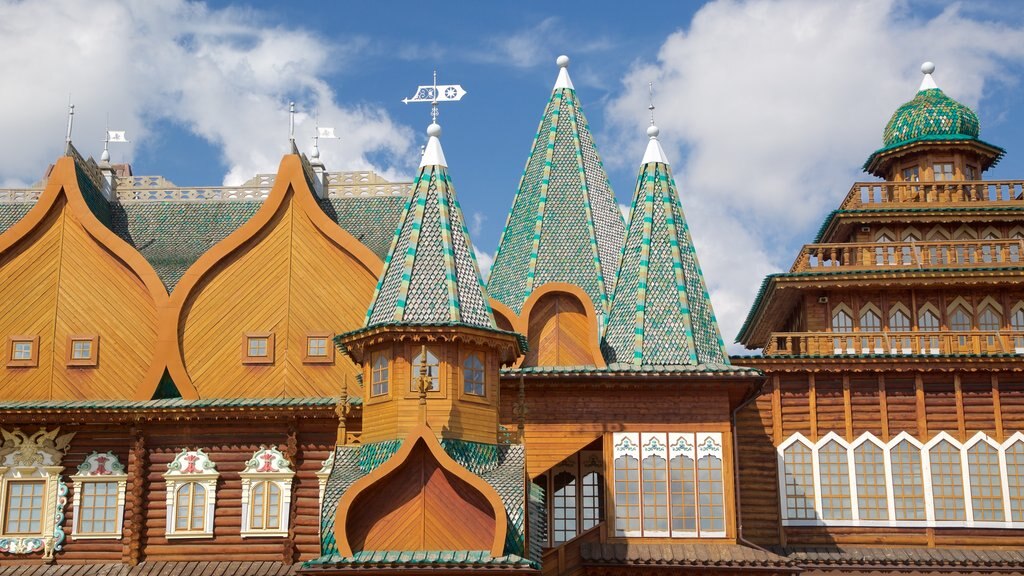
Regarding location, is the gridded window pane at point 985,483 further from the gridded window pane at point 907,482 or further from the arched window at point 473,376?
the arched window at point 473,376

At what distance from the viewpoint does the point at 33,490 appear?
79.2 ft

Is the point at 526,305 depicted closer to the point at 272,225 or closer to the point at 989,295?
the point at 272,225

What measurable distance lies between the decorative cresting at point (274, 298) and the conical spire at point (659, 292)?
4.93 m

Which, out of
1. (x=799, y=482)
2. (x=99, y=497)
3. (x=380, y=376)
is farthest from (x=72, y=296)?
(x=799, y=482)

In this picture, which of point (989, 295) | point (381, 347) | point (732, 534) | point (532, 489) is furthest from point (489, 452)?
point (989, 295)

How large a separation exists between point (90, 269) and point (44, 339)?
5.38ft

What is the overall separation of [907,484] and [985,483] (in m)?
1.49

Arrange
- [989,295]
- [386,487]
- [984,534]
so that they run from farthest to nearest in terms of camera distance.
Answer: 1. [989,295]
2. [984,534]
3. [386,487]

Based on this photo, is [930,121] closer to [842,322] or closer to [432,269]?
[842,322]

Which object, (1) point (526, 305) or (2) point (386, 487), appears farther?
(1) point (526, 305)

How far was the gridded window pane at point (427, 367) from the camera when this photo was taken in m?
21.2

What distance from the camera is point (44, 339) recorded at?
2608 centimetres

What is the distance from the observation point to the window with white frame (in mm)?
23281

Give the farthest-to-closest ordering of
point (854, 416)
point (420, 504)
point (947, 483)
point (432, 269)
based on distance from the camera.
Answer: point (854, 416)
point (947, 483)
point (432, 269)
point (420, 504)
